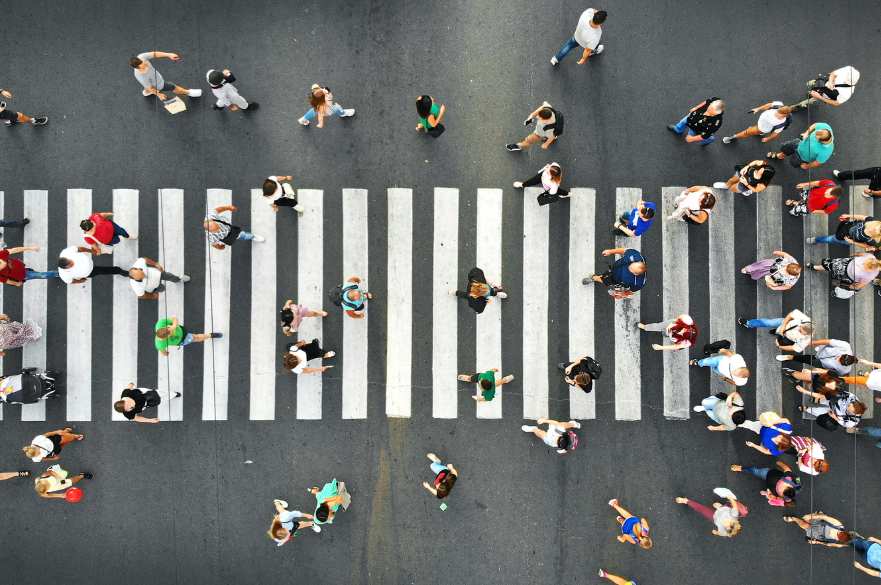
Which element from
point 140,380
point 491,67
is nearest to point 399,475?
point 140,380

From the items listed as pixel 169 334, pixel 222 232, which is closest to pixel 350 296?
pixel 222 232

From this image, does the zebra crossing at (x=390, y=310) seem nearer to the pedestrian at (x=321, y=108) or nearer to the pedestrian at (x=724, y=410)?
the pedestrian at (x=724, y=410)

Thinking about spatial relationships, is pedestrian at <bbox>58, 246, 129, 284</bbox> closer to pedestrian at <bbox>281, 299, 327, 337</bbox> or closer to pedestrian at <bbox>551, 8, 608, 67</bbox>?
pedestrian at <bbox>281, 299, 327, 337</bbox>

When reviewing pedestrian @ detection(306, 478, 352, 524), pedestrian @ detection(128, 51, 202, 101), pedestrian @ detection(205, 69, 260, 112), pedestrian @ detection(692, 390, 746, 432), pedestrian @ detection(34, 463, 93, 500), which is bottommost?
pedestrian @ detection(306, 478, 352, 524)

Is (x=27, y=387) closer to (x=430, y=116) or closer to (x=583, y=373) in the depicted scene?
(x=430, y=116)

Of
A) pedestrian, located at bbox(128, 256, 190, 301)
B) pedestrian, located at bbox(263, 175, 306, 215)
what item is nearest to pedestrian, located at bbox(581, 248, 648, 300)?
pedestrian, located at bbox(263, 175, 306, 215)
